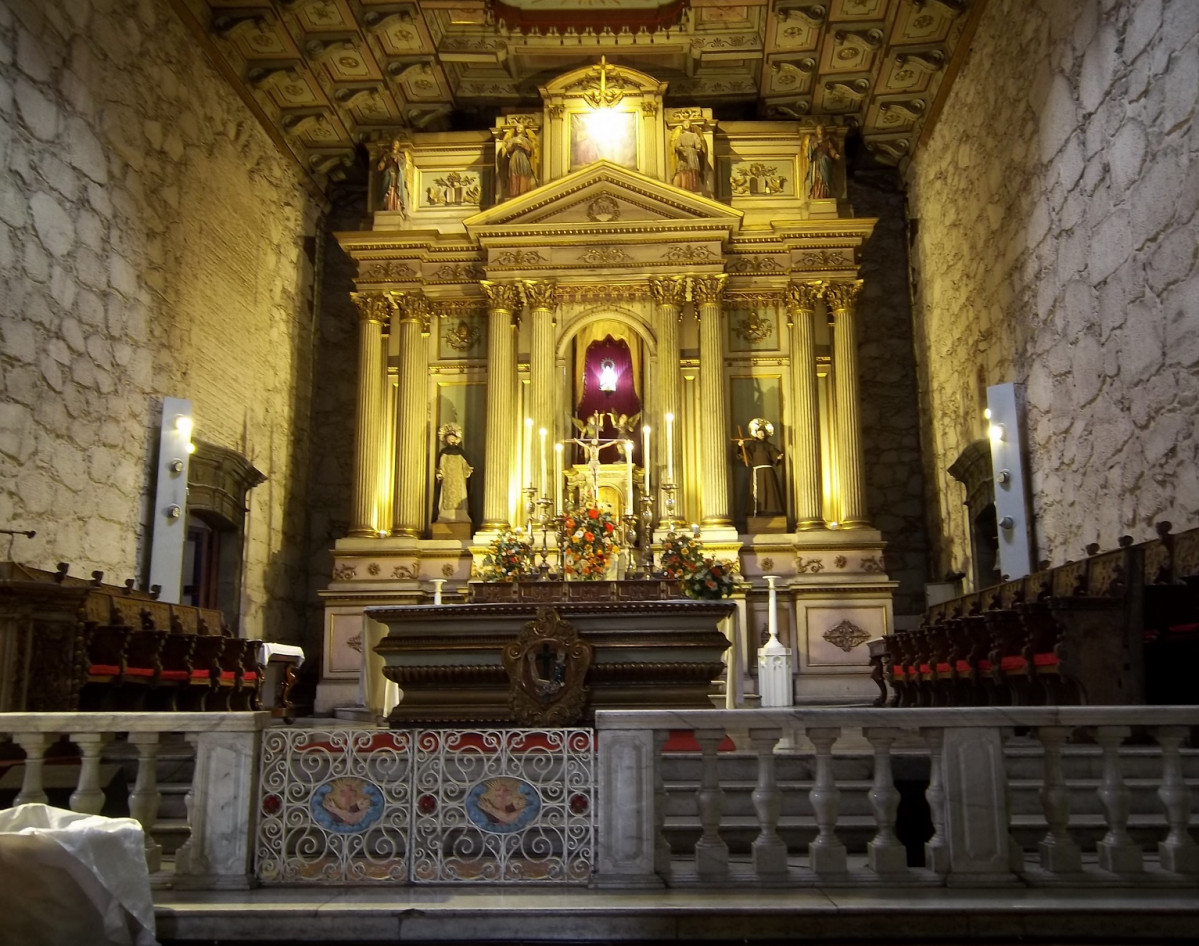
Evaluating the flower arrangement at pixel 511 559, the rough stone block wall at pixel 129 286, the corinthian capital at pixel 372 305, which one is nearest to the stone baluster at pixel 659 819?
the flower arrangement at pixel 511 559

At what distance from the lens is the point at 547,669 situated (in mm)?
7695

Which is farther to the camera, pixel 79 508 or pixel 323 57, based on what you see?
pixel 323 57

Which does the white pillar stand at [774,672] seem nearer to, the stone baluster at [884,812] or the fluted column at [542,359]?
the stone baluster at [884,812]

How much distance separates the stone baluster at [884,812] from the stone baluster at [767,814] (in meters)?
0.36

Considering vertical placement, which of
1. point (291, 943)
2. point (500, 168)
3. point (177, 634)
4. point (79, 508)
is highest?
point (500, 168)

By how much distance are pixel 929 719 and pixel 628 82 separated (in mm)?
12110

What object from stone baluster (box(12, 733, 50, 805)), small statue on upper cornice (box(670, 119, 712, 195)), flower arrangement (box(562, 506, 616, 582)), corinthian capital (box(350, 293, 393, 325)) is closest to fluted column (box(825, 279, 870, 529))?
small statue on upper cornice (box(670, 119, 712, 195))

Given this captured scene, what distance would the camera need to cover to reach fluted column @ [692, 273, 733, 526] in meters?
13.4

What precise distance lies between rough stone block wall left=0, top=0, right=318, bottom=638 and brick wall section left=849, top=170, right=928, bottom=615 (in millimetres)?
8016

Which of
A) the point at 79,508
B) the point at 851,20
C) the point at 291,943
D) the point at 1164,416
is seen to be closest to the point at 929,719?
the point at 291,943

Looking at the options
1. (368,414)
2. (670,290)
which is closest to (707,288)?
(670,290)

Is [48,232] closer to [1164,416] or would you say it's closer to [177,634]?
[177,634]

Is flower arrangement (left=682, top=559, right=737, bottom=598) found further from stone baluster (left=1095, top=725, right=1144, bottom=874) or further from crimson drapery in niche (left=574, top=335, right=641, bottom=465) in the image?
stone baluster (left=1095, top=725, right=1144, bottom=874)

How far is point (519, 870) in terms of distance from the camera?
14.3ft
